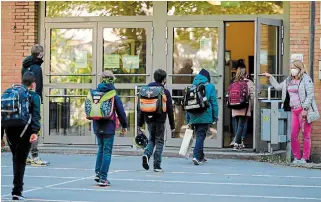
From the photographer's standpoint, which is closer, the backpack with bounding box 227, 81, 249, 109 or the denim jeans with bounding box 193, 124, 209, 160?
the denim jeans with bounding box 193, 124, 209, 160

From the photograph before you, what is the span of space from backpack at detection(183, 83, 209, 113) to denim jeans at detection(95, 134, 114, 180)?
125 inches

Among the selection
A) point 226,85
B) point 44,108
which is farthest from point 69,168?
point 226,85

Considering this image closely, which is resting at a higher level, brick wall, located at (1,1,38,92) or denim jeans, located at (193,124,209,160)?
brick wall, located at (1,1,38,92)

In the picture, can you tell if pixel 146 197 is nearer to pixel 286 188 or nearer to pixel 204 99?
pixel 286 188

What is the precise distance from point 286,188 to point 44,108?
25.1 ft

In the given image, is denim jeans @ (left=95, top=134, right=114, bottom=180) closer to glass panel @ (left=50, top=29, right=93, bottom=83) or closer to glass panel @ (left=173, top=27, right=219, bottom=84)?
glass panel @ (left=173, top=27, right=219, bottom=84)

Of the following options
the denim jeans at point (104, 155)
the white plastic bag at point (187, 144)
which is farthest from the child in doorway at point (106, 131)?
the white plastic bag at point (187, 144)

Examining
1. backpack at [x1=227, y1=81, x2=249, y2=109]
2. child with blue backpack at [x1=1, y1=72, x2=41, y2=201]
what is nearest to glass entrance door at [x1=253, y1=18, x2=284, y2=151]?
backpack at [x1=227, y1=81, x2=249, y2=109]

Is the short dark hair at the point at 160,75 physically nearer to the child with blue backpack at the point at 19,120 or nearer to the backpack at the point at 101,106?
the backpack at the point at 101,106

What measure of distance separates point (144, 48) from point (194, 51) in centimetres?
118

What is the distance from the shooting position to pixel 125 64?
56.3ft

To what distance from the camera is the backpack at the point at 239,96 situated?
635 inches

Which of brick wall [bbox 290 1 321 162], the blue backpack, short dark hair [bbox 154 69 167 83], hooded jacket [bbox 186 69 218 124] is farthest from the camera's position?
brick wall [bbox 290 1 321 162]

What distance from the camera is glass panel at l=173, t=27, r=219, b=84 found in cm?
1667
